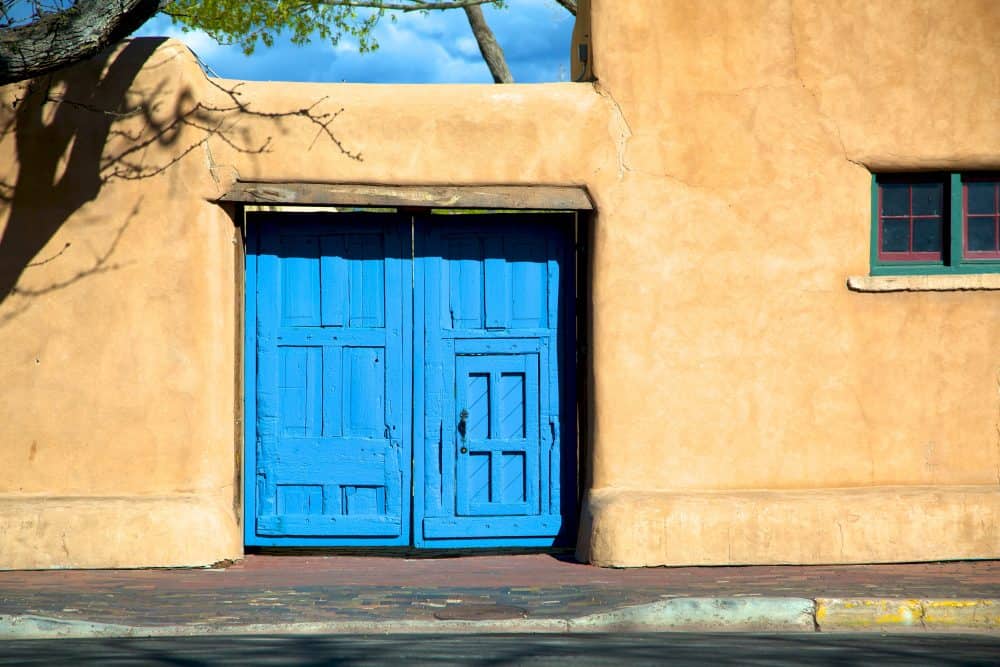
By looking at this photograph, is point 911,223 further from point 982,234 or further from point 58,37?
point 58,37

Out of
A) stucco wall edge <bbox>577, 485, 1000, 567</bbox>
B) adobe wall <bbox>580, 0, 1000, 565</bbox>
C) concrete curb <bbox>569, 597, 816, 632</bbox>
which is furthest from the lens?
adobe wall <bbox>580, 0, 1000, 565</bbox>

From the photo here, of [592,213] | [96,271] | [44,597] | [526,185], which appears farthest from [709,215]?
[44,597]

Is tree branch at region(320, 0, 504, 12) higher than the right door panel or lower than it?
higher

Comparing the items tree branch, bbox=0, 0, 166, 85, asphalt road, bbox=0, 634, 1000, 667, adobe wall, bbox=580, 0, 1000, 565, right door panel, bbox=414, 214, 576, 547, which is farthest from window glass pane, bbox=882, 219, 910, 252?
tree branch, bbox=0, 0, 166, 85

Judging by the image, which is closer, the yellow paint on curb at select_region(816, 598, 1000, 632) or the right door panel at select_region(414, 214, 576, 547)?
the yellow paint on curb at select_region(816, 598, 1000, 632)

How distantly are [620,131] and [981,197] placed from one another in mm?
2823

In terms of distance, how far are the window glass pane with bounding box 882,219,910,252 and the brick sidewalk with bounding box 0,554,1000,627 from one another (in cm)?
237

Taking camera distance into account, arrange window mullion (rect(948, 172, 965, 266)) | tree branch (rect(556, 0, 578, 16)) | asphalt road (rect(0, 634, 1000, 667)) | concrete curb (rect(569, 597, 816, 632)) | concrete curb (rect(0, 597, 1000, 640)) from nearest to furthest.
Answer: asphalt road (rect(0, 634, 1000, 667)) < concrete curb (rect(0, 597, 1000, 640)) < concrete curb (rect(569, 597, 816, 632)) < window mullion (rect(948, 172, 965, 266)) < tree branch (rect(556, 0, 578, 16))

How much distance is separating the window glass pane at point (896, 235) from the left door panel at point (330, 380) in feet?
11.9

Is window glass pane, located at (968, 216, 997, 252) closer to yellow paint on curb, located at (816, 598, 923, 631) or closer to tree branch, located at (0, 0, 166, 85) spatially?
yellow paint on curb, located at (816, 598, 923, 631)

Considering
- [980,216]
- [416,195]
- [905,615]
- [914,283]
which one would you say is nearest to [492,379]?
[416,195]

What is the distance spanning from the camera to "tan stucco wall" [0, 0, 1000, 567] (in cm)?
805

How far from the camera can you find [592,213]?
826 centimetres

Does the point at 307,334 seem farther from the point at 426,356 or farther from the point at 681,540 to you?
the point at 681,540
